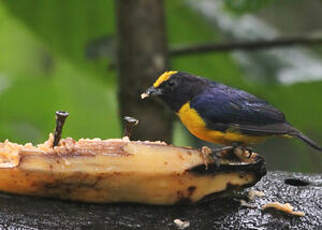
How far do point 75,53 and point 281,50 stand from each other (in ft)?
4.21

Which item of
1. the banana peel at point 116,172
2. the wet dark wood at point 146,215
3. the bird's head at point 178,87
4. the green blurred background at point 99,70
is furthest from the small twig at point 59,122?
the green blurred background at point 99,70

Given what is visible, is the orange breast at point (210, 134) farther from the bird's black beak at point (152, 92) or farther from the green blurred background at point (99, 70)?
the green blurred background at point (99, 70)

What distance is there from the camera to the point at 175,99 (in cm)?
284

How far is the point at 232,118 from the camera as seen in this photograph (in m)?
2.65

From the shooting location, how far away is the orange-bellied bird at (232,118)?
8.66 feet

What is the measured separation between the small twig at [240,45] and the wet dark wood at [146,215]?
1330 mm

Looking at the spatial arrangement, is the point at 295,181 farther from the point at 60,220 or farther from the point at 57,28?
the point at 57,28

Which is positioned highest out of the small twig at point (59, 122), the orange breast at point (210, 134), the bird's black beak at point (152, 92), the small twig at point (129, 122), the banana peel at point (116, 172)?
the bird's black beak at point (152, 92)

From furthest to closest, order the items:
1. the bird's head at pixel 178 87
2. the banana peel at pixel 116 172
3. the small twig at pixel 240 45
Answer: the small twig at pixel 240 45 < the bird's head at pixel 178 87 < the banana peel at pixel 116 172

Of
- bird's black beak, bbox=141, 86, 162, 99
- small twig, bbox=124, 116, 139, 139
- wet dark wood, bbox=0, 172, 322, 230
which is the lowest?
wet dark wood, bbox=0, 172, 322, 230

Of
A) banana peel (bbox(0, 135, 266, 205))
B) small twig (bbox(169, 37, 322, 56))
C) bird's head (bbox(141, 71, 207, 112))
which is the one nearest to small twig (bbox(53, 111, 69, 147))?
banana peel (bbox(0, 135, 266, 205))

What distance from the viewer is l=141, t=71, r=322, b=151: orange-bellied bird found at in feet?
8.66

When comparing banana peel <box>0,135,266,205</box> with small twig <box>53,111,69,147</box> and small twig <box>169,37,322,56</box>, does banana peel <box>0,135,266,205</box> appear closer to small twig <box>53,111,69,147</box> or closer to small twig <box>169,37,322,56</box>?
small twig <box>53,111,69,147</box>

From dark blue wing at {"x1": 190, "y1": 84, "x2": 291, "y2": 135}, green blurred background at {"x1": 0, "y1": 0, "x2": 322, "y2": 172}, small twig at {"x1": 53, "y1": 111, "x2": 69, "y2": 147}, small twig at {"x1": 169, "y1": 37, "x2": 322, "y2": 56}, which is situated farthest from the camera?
green blurred background at {"x1": 0, "y1": 0, "x2": 322, "y2": 172}
